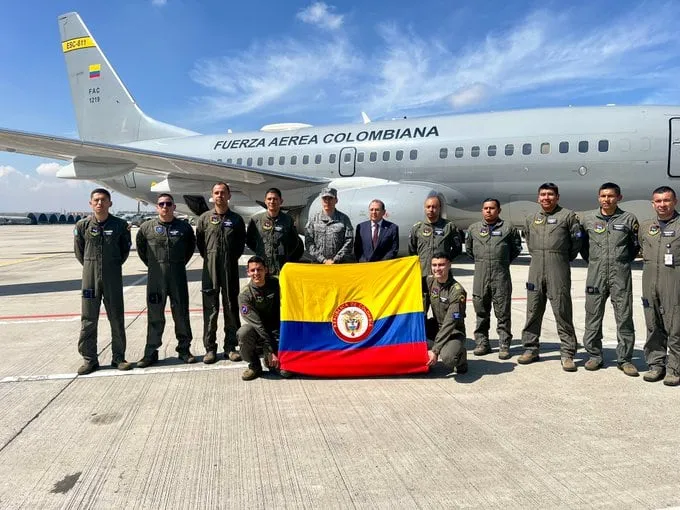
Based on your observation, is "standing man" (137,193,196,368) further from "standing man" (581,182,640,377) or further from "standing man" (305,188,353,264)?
"standing man" (581,182,640,377)

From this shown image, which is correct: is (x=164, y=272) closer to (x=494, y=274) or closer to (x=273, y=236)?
(x=273, y=236)

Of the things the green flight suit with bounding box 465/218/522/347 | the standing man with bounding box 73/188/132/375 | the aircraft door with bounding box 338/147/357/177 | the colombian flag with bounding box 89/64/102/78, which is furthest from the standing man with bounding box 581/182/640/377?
the colombian flag with bounding box 89/64/102/78

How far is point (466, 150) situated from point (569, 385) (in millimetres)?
8304

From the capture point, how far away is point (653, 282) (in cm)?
443

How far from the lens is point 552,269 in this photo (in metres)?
4.99

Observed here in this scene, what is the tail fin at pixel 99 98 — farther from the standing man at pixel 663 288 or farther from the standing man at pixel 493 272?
the standing man at pixel 663 288

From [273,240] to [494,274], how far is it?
251 centimetres

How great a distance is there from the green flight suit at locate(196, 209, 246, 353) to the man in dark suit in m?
1.46

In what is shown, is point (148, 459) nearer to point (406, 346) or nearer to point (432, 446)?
point (432, 446)

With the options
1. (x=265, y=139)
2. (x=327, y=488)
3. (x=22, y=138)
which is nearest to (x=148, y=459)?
(x=327, y=488)

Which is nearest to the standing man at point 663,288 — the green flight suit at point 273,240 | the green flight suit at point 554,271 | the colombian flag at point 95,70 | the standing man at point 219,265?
the green flight suit at point 554,271

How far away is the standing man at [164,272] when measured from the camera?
5.13 meters

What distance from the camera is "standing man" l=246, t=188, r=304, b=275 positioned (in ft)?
18.1

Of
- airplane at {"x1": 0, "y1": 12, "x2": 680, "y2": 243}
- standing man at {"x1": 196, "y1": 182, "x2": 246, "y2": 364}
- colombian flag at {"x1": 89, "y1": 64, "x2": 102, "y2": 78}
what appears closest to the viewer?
standing man at {"x1": 196, "y1": 182, "x2": 246, "y2": 364}
